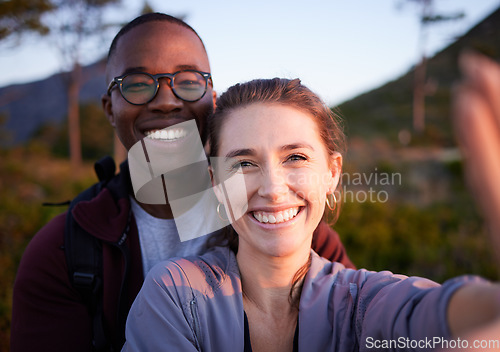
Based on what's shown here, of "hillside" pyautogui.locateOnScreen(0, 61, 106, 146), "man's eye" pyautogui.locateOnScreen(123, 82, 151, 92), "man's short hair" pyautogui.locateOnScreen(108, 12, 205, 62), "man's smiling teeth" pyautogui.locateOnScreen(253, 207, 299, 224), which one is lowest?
"man's smiling teeth" pyautogui.locateOnScreen(253, 207, 299, 224)

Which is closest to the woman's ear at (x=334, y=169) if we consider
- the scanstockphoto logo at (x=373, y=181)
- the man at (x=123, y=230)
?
the man at (x=123, y=230)

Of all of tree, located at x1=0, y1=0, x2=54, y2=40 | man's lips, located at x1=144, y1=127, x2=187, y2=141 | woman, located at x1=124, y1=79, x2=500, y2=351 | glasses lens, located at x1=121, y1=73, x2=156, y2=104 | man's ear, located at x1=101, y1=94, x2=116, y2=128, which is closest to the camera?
woman, located at x1=124, y1=79, x2=500, y2=351

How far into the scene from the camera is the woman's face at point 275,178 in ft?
5.75

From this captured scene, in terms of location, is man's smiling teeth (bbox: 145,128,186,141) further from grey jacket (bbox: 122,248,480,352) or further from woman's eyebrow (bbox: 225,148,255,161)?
grey jacket (bbox: 122,248,480,352)

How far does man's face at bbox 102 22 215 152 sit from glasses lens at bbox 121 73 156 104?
39 millimetres

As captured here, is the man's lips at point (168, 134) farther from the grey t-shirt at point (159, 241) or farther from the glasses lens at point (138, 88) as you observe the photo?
the grey t-shirt at point (159, 241)

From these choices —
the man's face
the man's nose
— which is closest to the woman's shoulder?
the man's face

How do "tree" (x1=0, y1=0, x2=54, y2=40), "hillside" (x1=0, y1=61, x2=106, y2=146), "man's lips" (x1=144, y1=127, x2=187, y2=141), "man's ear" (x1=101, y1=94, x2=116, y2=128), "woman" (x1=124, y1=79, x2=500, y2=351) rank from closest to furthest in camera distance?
"woman" (x1=124, y1=79, x2=500, y2=351) < "man's lips" (x1=144, y1=127, x2=187, y2=141) < "man's ear" (x1=101, y1=94, x2=116, y2=128) < "tree" (x1=0, y1=0, x2=54, y2=40) < "hillside" (x1=0, y1=61, x2=106, y2=146)

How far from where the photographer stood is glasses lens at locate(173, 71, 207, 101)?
244 centimetres

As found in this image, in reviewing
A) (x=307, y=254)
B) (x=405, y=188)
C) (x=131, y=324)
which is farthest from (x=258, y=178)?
(x=405, y=188)

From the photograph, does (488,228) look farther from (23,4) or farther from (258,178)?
(23,4)

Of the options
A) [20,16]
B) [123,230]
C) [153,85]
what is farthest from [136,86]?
[20,16]

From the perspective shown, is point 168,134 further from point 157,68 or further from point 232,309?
point 232,309

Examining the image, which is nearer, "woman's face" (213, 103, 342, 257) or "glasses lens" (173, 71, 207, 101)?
"woman's face" (213, 103, 342, 257)
